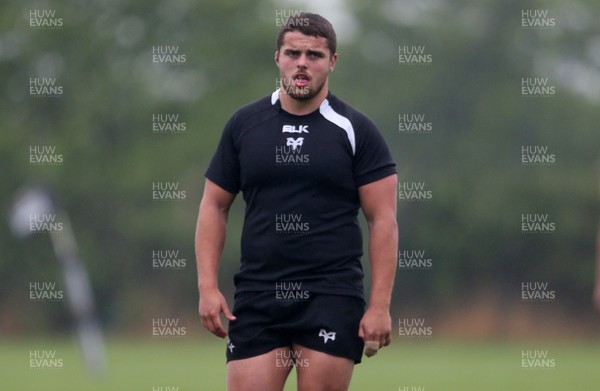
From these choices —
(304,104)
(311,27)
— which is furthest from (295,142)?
(311,27)

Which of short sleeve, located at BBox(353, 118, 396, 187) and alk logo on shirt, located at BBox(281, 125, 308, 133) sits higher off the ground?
alk logo on shirt, located at BBox(281, 125, 308, 133)

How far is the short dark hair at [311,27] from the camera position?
6.41 metres

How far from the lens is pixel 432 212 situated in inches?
1478

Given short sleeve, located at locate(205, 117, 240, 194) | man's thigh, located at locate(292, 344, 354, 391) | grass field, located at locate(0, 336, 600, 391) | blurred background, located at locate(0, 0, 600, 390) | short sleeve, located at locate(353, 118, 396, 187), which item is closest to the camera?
man's thigh, located at locate(292, 344, 354, 391)

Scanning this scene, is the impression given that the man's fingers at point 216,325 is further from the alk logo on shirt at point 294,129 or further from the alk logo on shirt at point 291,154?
the alk logo on shirt at point 294,129

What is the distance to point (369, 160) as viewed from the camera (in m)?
6.47

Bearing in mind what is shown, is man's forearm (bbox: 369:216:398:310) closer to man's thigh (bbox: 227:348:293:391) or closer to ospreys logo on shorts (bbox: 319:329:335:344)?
ospreys logo on shorts (bbox: 319:329:335:344)

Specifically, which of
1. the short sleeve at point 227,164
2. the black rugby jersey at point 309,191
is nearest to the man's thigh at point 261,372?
the black rugby jersey at point 309,191

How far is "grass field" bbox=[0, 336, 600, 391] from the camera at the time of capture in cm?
1867

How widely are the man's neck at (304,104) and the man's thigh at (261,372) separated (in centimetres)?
115

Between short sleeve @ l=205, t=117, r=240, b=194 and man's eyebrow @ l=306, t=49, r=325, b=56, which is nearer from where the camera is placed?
man's eyebrow @ l=306, t=49, r=325, b=56

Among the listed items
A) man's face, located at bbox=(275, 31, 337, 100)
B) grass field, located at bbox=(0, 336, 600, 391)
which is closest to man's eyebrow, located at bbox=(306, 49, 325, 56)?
man's face, located at bbox=(275, 31, 337, 100)

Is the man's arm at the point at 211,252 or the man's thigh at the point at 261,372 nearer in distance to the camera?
the man's thigh at the point at 261,372

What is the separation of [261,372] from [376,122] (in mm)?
32199
